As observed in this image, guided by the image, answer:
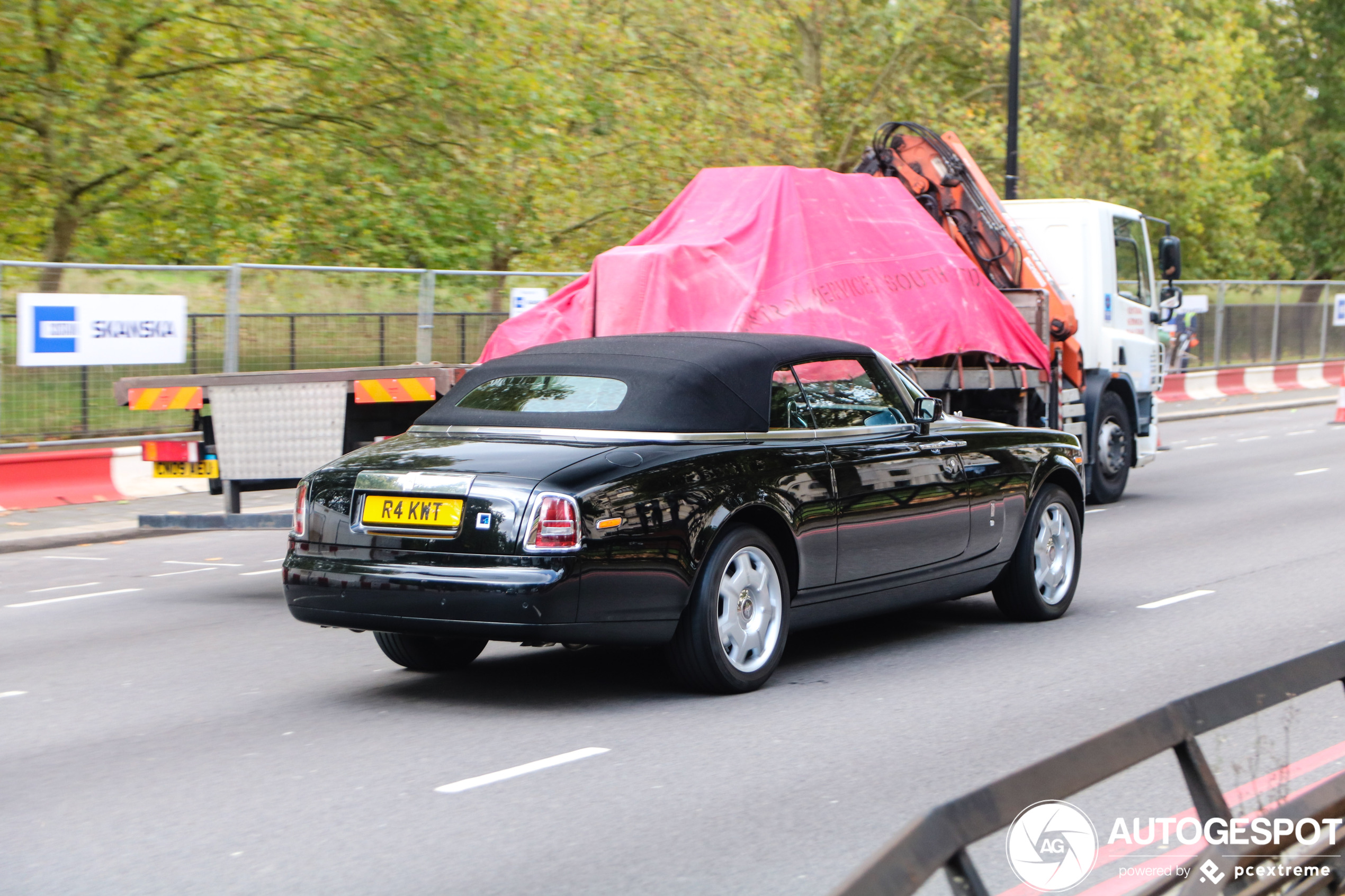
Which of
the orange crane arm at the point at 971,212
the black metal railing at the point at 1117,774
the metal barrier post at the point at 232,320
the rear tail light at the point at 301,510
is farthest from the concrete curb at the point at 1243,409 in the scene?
the black metal railing at the point at 1117,774

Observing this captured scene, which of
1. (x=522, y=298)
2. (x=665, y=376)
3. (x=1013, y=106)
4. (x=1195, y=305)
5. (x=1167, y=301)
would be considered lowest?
(x=665, y=376)

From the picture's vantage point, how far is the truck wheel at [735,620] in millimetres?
6367

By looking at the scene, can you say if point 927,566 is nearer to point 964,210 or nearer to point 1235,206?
point 964,210

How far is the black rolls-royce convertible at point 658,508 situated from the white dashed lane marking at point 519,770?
0.50 metres

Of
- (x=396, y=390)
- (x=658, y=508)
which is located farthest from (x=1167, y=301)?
(x=658, y=508)

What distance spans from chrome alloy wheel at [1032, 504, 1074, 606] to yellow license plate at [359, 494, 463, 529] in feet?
11.9

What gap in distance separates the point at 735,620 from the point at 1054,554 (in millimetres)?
2849

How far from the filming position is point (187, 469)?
32.6 feet

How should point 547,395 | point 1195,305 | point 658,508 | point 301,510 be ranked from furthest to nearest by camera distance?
point 1195,305 < point 547,395 < point 301,510 < point 658,508

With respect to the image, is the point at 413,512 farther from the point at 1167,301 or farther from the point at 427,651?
the point at 1167,301

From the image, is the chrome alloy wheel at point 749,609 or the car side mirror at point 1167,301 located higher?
the car side mirror at point 1167,301

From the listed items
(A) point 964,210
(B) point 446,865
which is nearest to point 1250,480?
(A) point 964,210

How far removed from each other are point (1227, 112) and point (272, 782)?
129 feet

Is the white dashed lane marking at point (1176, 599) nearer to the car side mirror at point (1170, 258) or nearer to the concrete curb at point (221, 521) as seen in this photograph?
the concrete curb at point (221, 521)
